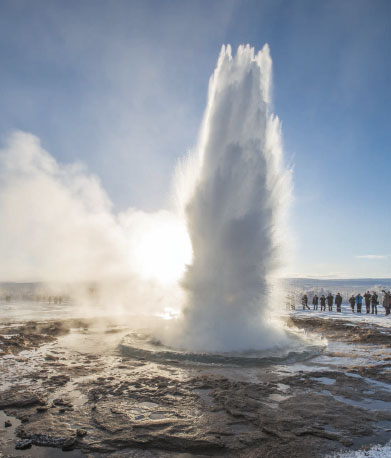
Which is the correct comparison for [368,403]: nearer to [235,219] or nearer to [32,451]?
[32,451]

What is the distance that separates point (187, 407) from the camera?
444 centimetres

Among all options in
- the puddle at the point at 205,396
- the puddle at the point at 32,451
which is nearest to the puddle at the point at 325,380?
the puddle at the point at 205,396

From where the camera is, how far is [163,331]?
955 cm

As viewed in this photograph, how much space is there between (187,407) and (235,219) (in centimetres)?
671

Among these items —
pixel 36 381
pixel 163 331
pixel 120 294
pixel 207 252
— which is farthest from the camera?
pixel 120 294

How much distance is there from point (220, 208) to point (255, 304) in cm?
329

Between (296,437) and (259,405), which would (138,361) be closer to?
(259,405)

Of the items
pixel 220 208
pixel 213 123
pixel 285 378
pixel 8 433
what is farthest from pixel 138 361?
pixel 213 123

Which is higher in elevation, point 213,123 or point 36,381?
point 213,123

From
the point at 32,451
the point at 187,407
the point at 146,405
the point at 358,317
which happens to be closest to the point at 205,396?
the point at 187,407

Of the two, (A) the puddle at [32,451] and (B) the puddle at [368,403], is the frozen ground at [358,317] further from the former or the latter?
(A) the puddle at [32,451]

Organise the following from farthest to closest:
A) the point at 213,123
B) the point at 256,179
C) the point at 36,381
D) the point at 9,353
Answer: the point at 213,123 → the point at 256,179 → the point at 9,353 → the point at 36,381

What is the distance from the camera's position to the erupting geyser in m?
9.29

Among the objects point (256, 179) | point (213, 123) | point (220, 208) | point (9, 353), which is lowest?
point (9, 353)
